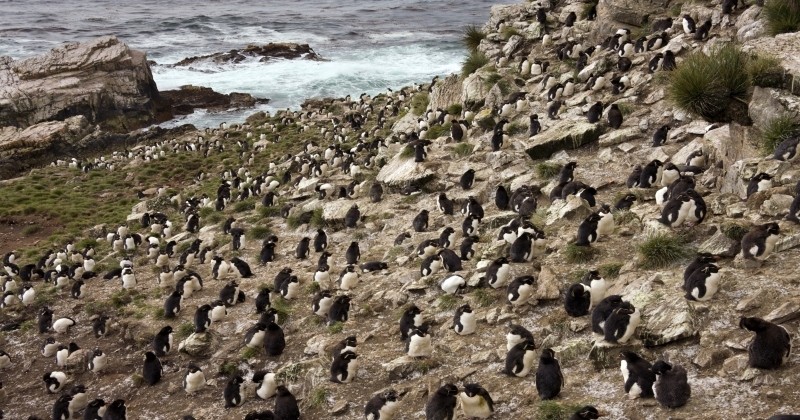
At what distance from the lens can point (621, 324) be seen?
9.62 m

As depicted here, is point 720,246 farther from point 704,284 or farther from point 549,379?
point 549,379

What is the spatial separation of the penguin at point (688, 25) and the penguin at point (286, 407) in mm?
16178

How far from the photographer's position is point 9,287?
19.8m

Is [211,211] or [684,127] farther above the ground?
[684,127]

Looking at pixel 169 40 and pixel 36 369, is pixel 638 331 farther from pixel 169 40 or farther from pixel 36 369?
pixel 169 40

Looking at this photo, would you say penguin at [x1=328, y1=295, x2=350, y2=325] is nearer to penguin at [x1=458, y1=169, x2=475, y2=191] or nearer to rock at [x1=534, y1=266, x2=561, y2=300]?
rock at [x1=534, y1=266, x2=561, y2=300]

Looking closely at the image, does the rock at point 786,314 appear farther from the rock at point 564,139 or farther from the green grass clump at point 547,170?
the rock at point 564,139

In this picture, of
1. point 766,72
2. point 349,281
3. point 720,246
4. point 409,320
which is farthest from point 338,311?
point 766,72

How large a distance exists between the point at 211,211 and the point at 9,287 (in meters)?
6.95

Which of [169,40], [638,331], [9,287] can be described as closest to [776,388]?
[638,331]

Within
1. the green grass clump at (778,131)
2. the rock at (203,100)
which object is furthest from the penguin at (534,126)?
the rock at (203,100)

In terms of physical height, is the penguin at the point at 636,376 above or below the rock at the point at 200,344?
above

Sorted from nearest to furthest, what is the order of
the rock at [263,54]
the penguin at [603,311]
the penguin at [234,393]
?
1. the penguin at [603,311]
2. the penguin at [234,393]
3. the rock at [263,54]

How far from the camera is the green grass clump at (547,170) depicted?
1722 cm
